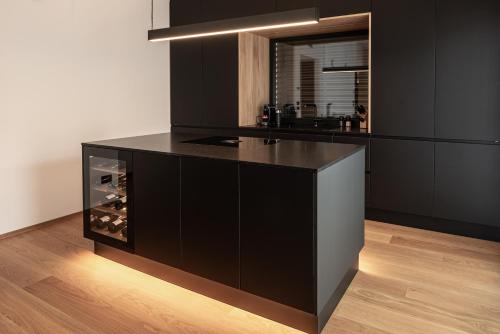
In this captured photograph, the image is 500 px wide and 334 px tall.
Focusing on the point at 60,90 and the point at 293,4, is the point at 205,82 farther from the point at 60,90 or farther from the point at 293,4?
the point at 60,90

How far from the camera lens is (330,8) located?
3.96 metres

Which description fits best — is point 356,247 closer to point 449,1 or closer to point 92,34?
point 449,1

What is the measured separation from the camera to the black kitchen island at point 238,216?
6.86 feet

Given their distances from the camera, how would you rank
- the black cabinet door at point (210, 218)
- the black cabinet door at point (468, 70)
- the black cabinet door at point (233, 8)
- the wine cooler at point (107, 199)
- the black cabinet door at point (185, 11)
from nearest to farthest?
the black cabinet door at point (210, 218), the wine cooler at point (107, 199), the black cabinet door at point (468, 70), the black cabinet door at point (233, 8), the black cabinet door at point (185, 11)

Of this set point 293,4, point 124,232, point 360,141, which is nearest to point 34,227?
point 124,232

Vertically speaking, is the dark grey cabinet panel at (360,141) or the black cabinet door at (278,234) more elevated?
the dark grey cabinet panel at (360,141)

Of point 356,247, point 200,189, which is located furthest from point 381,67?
point 200,189

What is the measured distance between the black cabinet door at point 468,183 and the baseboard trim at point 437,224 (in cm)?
11

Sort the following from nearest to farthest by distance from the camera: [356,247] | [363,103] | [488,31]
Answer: [356,247], [488,31], [363,103]

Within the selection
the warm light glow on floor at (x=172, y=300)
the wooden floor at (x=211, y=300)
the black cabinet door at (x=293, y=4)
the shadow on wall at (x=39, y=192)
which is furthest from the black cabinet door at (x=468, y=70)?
the shadow on wall at (x=39, y=192)

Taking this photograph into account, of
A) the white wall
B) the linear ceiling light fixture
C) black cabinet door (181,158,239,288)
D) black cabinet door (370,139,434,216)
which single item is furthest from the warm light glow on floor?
black cabinet door (370,139,434,216)

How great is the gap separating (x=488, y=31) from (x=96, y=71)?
3.65 meters

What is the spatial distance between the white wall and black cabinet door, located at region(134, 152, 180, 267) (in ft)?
5.06

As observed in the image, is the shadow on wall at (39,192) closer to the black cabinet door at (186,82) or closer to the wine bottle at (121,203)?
the wine bottle at (121,203)
